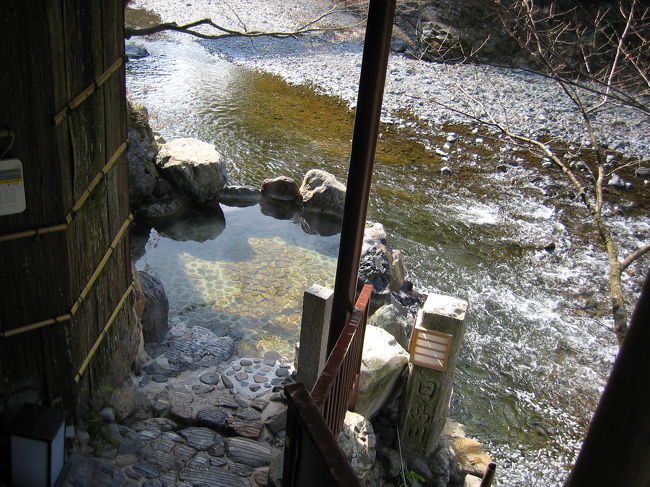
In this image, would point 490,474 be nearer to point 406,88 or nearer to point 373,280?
point 373,280

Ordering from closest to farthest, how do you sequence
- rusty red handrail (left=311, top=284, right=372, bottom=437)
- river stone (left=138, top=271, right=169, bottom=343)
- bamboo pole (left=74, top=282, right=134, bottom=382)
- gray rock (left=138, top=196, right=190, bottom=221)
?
rusty red handrail (left=311, top=284, right=372, bottom=437) < bamboo pole (left=74, top=282, right=134, bottom=382) < river stone (left=138, top=271, right=169, bottom=343) < gray rock (left=138, top=196, right=190, bottom=221)

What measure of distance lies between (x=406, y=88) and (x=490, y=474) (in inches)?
555

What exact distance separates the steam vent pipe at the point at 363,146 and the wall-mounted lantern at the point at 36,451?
2.01m

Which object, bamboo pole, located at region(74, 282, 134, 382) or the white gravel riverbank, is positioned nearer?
bamboo pole, located at region(74, 282, 134, 382)

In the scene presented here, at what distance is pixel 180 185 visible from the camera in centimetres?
984

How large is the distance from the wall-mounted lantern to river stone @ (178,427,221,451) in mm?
1082

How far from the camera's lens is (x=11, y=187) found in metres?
3.09

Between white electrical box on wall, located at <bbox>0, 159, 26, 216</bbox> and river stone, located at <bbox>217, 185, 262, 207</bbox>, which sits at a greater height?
white electrical box on wall, located at <bbox>0, 159, 26, 216</bbox>

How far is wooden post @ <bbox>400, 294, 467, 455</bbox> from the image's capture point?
4.64m

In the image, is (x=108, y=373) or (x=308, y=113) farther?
(x=308, y=113)

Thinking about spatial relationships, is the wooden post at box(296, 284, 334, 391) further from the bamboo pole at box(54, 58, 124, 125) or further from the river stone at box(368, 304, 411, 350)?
the bamboo pole at box(54, 58, 124, 125)

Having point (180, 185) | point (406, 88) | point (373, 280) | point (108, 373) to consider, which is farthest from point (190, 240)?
point (406, 88)

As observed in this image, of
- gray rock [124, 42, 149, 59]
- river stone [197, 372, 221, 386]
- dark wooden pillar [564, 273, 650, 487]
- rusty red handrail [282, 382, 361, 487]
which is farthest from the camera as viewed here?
gray rock [124, 42, 149, 59]

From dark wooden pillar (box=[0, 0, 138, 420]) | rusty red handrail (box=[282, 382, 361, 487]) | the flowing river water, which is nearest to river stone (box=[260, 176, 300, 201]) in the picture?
the flowing river water
